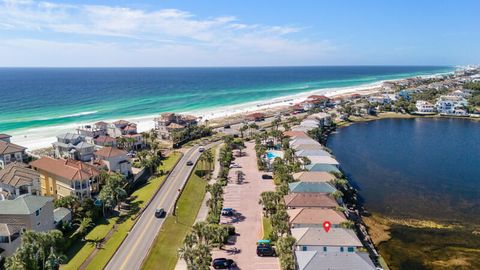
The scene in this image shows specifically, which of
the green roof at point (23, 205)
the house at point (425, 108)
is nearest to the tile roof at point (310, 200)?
the green roof at point (23, 205)

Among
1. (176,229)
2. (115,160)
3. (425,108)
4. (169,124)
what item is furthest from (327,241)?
(425,108)

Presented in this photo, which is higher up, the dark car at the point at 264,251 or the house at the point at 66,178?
the house at the point at 66,178

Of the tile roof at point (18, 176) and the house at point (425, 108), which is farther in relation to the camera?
the house at point (425, 108)

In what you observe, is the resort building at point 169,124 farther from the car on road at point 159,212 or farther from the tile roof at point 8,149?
the car on road at point 159,212

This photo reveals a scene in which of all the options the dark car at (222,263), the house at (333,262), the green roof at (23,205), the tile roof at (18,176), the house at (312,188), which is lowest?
the dark car at (222,263)

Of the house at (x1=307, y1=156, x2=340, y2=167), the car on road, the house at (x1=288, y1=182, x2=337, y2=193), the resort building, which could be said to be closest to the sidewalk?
the car on road

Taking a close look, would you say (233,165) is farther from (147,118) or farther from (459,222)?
(147,118)
